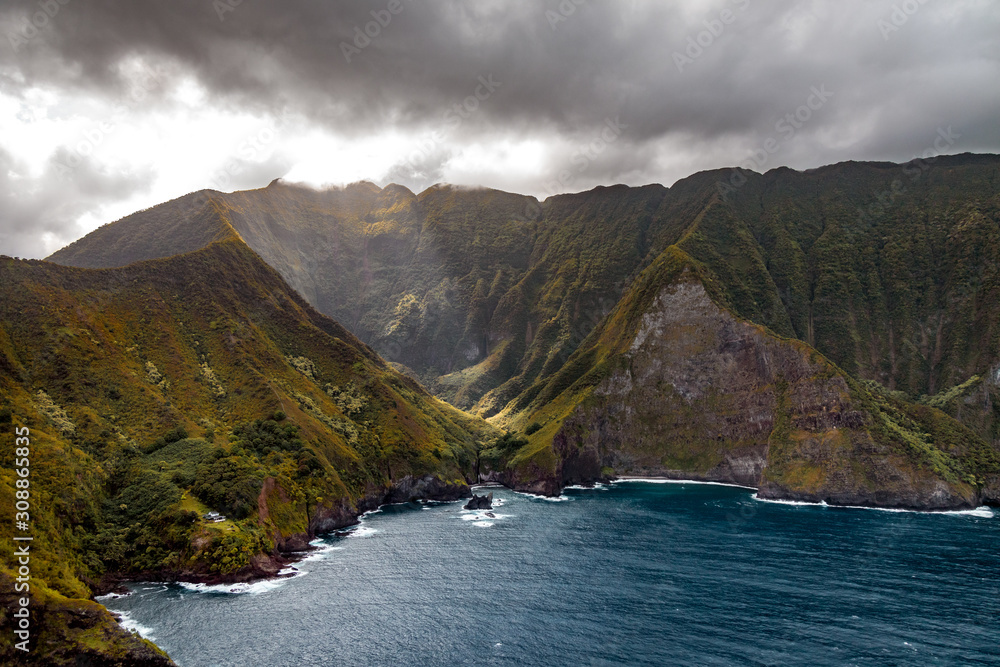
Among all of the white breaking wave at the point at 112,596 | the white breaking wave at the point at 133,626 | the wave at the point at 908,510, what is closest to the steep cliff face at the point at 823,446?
the wave at the point at 908,510

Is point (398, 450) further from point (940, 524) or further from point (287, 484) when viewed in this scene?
point (940, 524)

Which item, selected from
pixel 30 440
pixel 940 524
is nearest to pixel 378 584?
pixel 30 440

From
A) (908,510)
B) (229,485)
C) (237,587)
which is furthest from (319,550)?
(908,510)

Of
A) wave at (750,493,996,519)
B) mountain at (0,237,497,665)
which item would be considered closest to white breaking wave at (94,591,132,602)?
mountain at (0,237,497,665)

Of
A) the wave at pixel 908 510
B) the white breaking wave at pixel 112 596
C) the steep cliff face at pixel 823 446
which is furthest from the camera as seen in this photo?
the steep cliff face at pixel 823 446

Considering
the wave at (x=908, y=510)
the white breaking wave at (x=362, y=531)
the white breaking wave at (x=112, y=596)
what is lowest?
the wave at (x=908, y=510)

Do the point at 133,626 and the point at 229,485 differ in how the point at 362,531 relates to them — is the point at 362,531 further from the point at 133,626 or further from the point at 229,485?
the point at 133,626

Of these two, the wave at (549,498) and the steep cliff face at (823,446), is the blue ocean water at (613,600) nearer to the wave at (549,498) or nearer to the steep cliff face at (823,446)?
the steep cliff face at (823,446)
